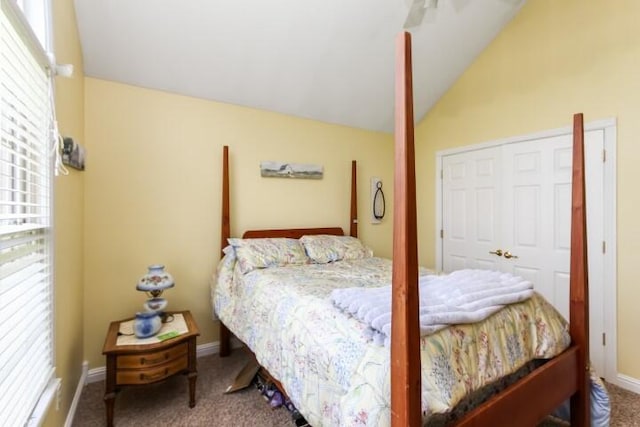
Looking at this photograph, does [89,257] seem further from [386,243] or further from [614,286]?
[614,286]

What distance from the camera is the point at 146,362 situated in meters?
1.82

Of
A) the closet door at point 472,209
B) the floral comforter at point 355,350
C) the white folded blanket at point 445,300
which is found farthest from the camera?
the closet door at point 472,209

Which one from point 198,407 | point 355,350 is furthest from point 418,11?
point 198,407

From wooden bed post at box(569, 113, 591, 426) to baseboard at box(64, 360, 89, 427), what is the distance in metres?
2.65

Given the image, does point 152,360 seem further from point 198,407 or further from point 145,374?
point 198,407

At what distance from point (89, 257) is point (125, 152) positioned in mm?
808

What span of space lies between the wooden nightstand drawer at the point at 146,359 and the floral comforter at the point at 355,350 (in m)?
0.44

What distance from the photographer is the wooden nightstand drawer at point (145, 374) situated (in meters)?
1.79

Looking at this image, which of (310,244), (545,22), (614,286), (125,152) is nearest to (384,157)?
(310,244)

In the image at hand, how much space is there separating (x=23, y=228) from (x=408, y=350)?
4.45 ft

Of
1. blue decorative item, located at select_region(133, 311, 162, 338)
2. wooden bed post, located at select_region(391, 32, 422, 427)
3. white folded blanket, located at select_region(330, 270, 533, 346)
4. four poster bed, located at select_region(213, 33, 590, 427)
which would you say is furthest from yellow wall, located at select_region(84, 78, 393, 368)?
wooden bed post, located at select_region(391, 32, 422, 427)

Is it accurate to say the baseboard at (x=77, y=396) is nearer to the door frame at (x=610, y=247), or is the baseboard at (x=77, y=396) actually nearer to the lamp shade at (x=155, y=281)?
the lamp shade at (x=155, y=281)

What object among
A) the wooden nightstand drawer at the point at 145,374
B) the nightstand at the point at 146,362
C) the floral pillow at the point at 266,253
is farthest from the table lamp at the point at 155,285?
the floral pillow at the point at 266,253

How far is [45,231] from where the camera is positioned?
1362 millimetres
